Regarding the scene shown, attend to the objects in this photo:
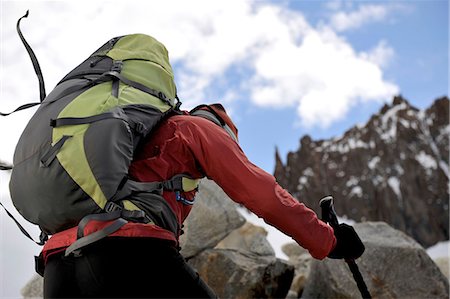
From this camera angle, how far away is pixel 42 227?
305cm

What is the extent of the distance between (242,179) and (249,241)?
7339 mm

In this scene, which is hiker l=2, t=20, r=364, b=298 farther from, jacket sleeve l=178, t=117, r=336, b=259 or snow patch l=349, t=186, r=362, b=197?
snow patch l=349, t=186, r=362, b=197

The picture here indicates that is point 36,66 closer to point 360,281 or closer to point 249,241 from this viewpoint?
point 360,281

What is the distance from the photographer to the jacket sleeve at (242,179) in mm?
3064

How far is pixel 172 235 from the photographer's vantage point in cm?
294

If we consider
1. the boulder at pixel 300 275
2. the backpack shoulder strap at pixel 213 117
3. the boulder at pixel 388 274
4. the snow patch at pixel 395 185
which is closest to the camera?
the backpack shoulder strap at pixel 213 117

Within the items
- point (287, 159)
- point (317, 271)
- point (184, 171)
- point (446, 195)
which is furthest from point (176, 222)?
point (287, 159)

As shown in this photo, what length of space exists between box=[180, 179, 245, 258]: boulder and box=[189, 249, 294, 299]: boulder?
25 centimetres

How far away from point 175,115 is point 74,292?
1.19m

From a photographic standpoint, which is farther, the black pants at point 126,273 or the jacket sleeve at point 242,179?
the jacket sleeve at point 242,179

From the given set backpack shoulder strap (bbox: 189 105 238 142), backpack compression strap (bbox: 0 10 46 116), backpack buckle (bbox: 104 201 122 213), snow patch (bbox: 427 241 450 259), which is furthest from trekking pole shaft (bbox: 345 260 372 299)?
snow patch (bbox: 427 241 450 259)

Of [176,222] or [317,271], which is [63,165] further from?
[317,271]

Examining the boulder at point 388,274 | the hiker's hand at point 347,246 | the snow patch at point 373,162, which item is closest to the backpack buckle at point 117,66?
the hiker's hand at point 347,246

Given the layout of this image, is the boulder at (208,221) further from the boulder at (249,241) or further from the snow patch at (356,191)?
the snow patch at (356,191)
